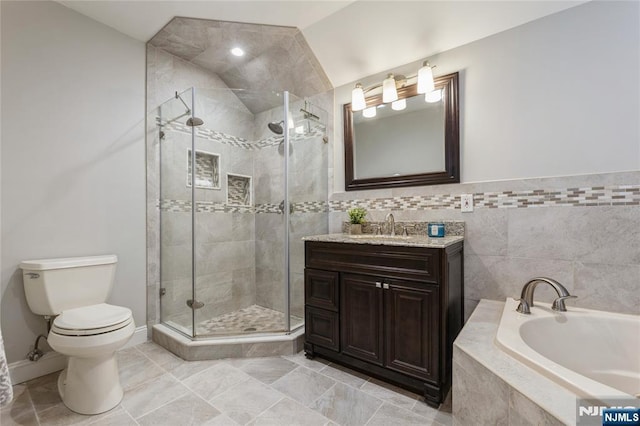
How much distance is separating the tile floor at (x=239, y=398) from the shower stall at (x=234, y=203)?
0.33 m

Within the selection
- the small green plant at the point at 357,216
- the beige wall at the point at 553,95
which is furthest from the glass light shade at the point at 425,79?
the small green plant at the point at 357,216

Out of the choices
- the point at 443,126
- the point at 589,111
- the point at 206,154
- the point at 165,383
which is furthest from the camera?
the point at 206,154

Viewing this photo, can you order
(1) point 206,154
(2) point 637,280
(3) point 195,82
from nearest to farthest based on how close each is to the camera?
1. (2) point 637,280
2. (1) point 206,154
3. (3) point 195,82

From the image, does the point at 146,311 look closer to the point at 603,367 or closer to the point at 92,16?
the point at 92,16

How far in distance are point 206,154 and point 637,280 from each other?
3018 millimetres

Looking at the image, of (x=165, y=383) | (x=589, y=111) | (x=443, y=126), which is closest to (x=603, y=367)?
(x=589, y=111)

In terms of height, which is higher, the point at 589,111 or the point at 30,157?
the point at 589,111

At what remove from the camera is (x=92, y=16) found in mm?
2029

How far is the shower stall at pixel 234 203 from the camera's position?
7.70ft

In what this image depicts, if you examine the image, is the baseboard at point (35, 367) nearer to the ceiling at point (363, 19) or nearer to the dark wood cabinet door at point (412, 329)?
the dark wood cabinet door at point (412, 329)

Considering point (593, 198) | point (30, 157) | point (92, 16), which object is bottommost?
point (593, 198)

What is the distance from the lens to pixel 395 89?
2.14 meters

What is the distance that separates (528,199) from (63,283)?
2.93 m

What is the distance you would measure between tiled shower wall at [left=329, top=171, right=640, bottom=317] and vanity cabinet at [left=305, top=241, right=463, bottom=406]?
19cm
